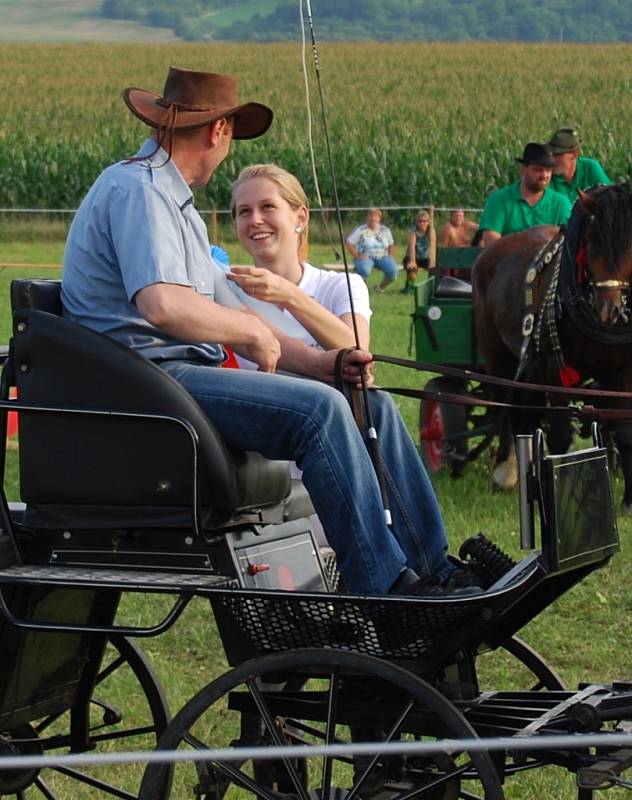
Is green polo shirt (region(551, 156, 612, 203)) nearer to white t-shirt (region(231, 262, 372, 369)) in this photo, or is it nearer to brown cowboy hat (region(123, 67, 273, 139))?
white t-shirt (region(231, 262, 372, 369))

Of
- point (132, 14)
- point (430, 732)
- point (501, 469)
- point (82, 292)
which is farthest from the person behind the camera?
point (132, 14)

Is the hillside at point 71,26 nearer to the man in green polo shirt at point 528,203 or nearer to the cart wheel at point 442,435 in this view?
the man in green polo shirt at point 528,203

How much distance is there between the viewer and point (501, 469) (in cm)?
863

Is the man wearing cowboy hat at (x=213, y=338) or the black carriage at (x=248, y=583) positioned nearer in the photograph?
the black carriage at (x=248, y=583)

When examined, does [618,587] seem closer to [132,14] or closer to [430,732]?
[430,732]

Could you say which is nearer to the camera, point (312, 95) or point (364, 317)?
point (364, 317)

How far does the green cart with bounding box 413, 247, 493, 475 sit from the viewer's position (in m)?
9.03

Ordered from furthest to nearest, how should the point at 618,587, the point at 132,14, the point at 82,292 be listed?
the point at 132,14 < the point at 618,587 < the point at 82,292

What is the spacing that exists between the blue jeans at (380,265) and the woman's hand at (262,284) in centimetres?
1770

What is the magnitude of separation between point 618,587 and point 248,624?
3.44m

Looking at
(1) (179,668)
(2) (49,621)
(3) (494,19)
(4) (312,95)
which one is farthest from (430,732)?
(3) (494,19)

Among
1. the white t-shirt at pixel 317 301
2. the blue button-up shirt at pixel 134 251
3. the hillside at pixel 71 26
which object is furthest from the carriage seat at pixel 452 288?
the hillside at pixel 71 26

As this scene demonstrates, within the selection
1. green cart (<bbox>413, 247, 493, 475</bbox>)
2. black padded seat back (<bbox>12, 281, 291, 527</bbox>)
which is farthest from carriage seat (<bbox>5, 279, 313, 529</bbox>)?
green cart (<bbox>413, 247, 493, 475</bbox>)

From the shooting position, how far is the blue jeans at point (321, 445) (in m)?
3.35
